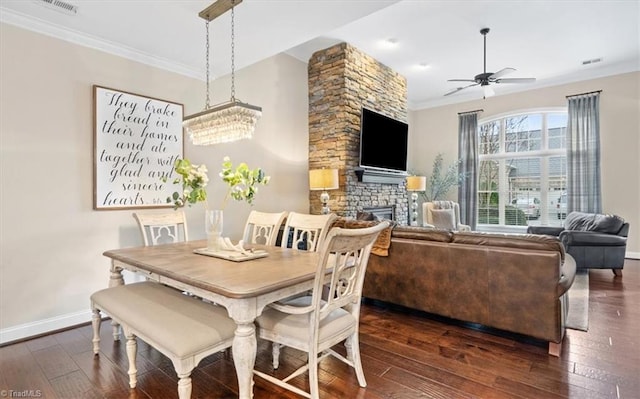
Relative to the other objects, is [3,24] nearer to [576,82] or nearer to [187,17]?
[187,17]

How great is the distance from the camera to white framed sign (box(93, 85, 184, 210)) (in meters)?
3.07

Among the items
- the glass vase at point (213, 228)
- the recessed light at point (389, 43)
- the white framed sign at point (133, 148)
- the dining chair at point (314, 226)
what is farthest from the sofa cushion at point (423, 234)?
the recessed light at point (389, 43)

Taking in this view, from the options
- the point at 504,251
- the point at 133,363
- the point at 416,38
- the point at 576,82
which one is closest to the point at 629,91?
the point at 576,82

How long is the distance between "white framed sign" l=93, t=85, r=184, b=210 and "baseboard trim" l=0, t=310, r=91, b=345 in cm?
100

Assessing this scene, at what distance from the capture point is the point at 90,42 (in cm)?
299

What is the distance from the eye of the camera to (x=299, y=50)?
496cm

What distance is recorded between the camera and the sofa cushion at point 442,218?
564 centimetres

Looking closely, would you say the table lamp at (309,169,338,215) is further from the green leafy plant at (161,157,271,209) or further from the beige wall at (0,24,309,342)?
the green leafy plant at (161,157,271,209)

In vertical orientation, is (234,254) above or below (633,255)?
above

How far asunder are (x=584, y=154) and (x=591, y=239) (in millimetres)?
2276

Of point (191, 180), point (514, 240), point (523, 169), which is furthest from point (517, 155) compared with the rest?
point (191, 180)

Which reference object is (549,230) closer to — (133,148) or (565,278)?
(565,278)

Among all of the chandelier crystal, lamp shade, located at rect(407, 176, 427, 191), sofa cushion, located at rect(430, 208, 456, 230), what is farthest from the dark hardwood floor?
lamp shade, located at rect(407, 176, 427, 191)

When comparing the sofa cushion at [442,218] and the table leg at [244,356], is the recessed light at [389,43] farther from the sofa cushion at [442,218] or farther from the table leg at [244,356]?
the table leg at [244,356]
